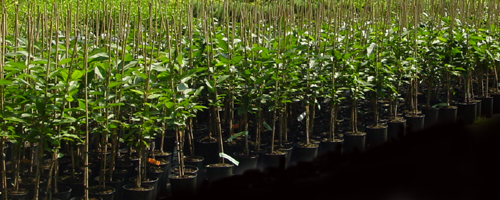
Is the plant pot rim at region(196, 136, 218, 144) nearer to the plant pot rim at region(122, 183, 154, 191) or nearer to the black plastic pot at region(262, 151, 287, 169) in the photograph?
the black plastic pot at region(262, 151, 287, 169)

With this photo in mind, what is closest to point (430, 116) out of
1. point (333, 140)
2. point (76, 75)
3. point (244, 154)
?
point (333, 140)

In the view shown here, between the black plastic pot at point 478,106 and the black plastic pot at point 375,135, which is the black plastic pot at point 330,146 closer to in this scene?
the black plastic pot at point 375,135

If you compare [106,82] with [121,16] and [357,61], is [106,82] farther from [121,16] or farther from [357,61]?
[357,61]

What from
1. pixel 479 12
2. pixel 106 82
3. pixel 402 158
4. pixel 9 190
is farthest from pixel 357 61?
pixel 479 12

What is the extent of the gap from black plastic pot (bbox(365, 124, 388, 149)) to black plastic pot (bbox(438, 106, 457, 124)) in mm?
1104

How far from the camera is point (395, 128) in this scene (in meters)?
4.90

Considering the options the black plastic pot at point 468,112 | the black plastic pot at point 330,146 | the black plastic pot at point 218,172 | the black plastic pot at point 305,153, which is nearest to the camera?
the black plastic pot at point 218,172

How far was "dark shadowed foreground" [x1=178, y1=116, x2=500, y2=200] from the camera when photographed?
135 inches

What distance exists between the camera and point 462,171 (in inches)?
152

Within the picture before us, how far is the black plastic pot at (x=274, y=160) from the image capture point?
381 cm

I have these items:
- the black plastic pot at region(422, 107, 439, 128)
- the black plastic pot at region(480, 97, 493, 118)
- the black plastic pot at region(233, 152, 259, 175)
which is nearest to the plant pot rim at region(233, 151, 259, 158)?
the black plastic pot at region(233, 152, 259, 175)

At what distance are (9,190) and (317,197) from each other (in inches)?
73.3

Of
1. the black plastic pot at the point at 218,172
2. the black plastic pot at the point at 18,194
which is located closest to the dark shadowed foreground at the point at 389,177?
the black plastic pot at the point at 218,172

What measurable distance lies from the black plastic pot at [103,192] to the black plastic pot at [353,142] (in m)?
2.10
